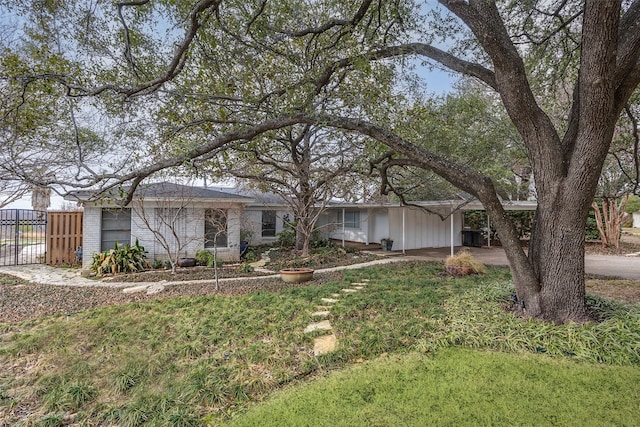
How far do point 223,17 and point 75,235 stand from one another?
33.8ft

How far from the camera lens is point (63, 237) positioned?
11.8 meters

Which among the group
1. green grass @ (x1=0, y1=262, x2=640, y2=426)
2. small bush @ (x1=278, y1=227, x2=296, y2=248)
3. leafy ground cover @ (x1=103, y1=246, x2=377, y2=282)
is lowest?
green grass @ (x1=0, y1=262, x2=640, y2=426)

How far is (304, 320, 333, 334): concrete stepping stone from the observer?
15.9 feet

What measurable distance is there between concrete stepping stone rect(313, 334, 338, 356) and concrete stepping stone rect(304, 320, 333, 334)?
0.25 metres

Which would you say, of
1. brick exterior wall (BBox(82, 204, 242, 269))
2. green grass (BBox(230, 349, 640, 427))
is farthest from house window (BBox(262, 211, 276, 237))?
green grass (BBox(230, 349, 640, 427))

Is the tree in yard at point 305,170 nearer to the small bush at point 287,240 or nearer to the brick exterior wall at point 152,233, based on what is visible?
the brick exterior wall at point 152,233

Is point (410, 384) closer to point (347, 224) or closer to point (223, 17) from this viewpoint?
point (223, 17)

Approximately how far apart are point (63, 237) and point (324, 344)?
39.0 feet

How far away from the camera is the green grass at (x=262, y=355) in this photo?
3.20 metres

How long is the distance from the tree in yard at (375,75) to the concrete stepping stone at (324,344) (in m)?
2.87

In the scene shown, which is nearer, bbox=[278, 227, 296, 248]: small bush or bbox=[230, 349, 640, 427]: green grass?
bbox=[230, 349, 640, 427]: green grass

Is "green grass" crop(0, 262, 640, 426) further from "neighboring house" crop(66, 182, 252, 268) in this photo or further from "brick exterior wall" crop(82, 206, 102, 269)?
"brick exterior wall" crop(82, 206, 102, 269)

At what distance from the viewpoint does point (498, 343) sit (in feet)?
13.9

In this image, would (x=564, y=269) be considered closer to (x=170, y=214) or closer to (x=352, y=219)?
(x=170, y=214)
